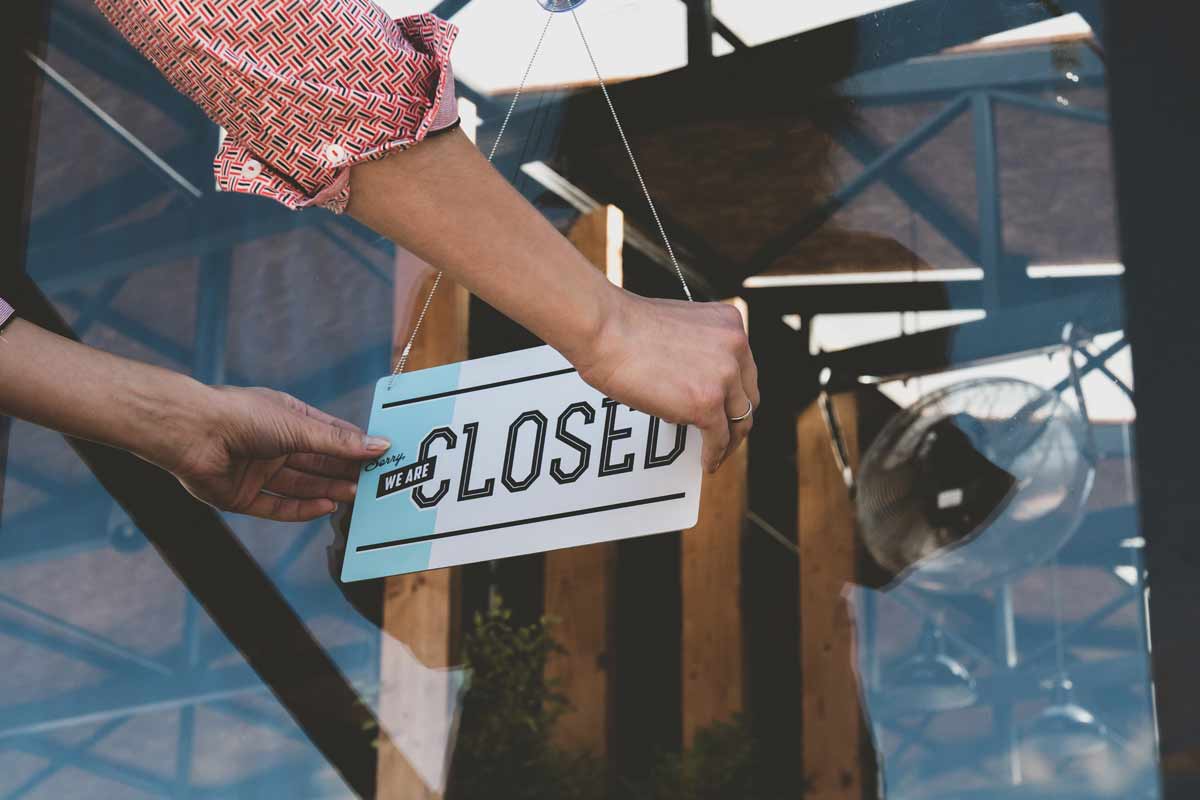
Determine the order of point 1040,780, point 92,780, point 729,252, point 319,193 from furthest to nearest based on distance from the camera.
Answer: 1. point 729,252
2. point 1040,780
3. point 92,780
4. point 319,193

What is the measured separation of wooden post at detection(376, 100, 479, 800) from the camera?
139 inches

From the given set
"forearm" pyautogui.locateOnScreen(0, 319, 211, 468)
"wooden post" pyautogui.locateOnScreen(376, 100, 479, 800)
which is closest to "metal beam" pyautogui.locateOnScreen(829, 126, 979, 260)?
"wooden post" pyautogui.locateOnScreen(376, 100, 479, 800)

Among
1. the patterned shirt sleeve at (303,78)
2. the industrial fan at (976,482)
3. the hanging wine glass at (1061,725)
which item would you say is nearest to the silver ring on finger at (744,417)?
the patterned shirt sleeve at (303,78)

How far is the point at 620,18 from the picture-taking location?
370 cm

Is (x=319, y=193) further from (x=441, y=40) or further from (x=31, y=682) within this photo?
(x=31, y=682)

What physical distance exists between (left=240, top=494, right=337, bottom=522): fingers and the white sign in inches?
2.2

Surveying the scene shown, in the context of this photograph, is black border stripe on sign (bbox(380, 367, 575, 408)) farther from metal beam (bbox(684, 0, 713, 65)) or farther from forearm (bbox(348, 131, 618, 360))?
metal beam (bbox(684, 0, 713, 65))

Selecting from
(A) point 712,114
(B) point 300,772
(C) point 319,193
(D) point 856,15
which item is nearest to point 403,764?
(B) point 300,772

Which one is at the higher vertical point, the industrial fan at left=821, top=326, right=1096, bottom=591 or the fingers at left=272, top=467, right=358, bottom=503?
the industrial fan at left=821, top=326, right=1096, bottom=591

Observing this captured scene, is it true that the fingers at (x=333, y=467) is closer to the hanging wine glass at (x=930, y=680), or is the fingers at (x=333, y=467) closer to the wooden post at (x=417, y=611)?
the wooden post at (x=417, y=611)

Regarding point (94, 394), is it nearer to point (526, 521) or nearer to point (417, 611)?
point (526, 521)

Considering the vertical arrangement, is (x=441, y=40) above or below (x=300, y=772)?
below

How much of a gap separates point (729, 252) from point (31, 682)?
276 centimetres

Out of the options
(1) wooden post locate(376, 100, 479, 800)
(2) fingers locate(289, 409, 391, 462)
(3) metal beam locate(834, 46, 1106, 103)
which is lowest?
(2) fingers locate(289, 409, 391, 462)
